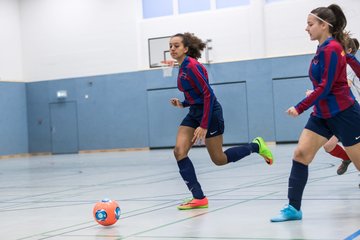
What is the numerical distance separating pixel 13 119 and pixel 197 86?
24.9 meters

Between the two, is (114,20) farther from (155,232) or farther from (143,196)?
(155,232)

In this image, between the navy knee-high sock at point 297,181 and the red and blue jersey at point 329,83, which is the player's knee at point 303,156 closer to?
the navy knee-high sock at point 297,181

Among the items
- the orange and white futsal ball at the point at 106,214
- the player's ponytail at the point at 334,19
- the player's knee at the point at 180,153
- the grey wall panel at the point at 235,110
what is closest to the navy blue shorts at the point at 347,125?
the player's ponytail at the point at 334,19

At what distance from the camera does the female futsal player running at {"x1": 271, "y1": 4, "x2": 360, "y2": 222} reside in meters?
5.17

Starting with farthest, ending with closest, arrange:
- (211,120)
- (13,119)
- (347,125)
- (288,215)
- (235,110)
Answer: (13,119), (235,110), (211,120), (288,215), (347,125)

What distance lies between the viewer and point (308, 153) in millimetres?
5316

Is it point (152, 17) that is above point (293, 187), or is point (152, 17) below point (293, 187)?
above

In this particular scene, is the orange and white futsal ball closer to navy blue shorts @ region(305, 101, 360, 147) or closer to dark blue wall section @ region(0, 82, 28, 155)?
navy blue shorts @ region(305, 101, 360, 147)

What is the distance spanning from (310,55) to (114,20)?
371 inches

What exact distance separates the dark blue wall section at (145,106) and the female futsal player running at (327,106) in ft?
64.7

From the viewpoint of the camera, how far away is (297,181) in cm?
536

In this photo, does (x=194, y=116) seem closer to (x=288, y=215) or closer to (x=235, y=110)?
(x=288, y=215)

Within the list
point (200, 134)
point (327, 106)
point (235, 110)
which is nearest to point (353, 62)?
point (327, 106)

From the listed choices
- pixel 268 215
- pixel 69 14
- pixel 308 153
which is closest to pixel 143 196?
pixel 268 215
